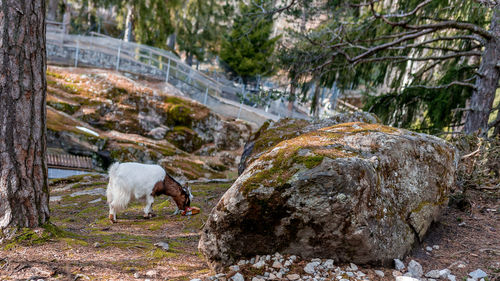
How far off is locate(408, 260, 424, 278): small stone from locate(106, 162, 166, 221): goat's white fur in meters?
3.89

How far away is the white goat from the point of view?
513 centimetres

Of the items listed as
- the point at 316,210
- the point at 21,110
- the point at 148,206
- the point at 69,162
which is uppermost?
the point at 21,110

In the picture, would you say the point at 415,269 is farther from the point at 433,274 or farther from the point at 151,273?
the point at 151,273

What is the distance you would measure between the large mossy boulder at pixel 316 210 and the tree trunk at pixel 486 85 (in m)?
4.69

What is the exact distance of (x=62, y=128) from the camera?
1153 cm

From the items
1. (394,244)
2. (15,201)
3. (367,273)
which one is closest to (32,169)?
(15,201)

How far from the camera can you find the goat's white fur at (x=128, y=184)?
512cm

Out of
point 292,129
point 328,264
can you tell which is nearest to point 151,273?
point 328,264

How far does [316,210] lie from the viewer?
2828 mm

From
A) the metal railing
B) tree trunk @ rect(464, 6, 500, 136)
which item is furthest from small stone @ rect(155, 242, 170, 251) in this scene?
the metal railing

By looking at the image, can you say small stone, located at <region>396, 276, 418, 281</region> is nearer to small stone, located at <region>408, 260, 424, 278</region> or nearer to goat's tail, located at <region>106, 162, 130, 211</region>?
small stone, located at <region>408, 260, 424, 278</region>

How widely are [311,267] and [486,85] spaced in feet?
20.6

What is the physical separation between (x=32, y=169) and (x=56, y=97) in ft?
40.6

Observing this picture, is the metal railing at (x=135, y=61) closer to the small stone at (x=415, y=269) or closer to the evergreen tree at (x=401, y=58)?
the evergreen tree at (x=401, y=58)
